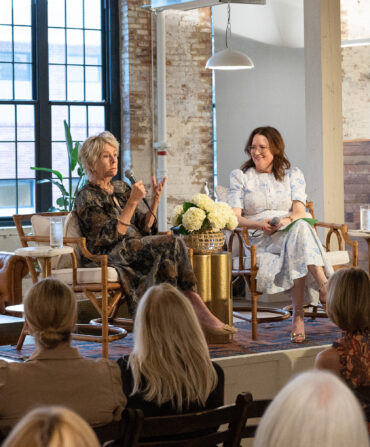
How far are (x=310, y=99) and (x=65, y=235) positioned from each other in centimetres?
276

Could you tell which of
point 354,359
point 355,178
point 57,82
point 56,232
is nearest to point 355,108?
point 355,178

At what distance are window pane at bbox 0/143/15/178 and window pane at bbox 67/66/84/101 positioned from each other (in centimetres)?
89

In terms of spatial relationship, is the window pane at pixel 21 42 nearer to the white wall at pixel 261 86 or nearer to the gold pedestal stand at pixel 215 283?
the white wall at pixel 261 86

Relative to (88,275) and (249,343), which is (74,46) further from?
(249,343)

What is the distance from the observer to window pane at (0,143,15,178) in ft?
28.3

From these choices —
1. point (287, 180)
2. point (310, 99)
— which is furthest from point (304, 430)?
point (310, 99)

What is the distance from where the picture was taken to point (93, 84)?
9.02 meters

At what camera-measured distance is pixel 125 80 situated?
349 inches

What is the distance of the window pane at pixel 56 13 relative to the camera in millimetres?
8773

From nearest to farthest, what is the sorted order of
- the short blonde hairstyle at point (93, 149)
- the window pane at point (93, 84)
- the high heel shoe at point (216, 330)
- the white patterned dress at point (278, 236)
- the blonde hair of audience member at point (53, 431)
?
the blonde hair of audience member at point (53, 431)
the high heel shoe at point (216, 330)
the short blonde hairstyle at point (93, 149)
the white patterned dress at point (278, 236)
the window pane at point (93, 84)

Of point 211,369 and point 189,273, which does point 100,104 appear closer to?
point 189,273

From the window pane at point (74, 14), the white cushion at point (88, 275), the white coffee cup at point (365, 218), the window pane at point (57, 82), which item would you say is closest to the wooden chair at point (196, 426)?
the white cushion at point (88, 275)

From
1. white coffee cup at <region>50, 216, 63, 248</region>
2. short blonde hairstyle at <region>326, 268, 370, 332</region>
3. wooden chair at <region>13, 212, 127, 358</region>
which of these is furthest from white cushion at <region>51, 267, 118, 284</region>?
short blonde hairstyle at <region>326, 268, 370, 332</region>

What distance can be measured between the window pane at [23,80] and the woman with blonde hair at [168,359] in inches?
259
